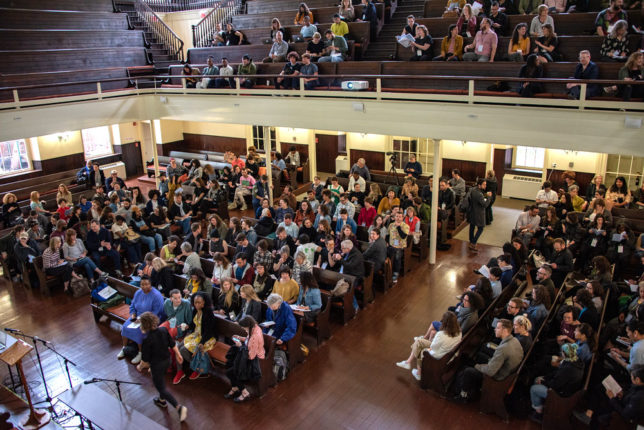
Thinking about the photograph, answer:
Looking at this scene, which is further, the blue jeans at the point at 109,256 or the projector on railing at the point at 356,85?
the projector on railing at the point at 356,85

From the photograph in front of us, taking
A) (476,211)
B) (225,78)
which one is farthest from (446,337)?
(225,78)

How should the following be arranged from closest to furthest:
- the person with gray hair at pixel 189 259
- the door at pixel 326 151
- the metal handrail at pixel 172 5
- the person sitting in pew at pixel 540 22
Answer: the person with gray hair at pixel 189 259 → the person sitting in pew at pixel 540 22 → the door at pixel 326 151 → the metal handrail at pixel 172 5

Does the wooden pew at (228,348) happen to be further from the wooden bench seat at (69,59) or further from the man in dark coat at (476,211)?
the wooden bench seat at (69,59)

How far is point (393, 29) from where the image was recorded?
14.7m

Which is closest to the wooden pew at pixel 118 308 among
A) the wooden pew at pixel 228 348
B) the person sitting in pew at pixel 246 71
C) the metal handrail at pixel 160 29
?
the wooden pew at pixel 228 348

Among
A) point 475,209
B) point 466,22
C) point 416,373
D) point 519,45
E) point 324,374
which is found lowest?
point 324,374

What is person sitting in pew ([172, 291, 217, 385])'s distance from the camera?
6.99 metres

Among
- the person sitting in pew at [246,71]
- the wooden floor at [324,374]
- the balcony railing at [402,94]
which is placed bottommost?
the wooden floor at [324,374]

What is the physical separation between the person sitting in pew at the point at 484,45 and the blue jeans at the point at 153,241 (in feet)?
26.3

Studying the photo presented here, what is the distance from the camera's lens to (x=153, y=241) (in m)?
11.1

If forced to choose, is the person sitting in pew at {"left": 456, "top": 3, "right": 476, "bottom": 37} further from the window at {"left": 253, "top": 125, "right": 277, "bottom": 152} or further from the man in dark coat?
the window at {"left": 253, "top": 125, "right": 277, "bottom": 152}

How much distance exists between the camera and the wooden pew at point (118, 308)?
829 centimetres

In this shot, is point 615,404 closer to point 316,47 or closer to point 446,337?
point 446,337

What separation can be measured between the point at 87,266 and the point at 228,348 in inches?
173
